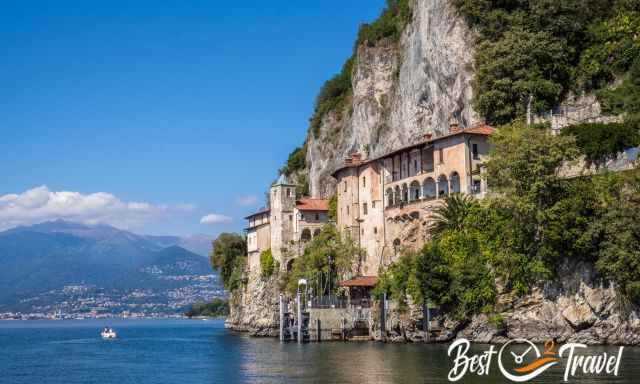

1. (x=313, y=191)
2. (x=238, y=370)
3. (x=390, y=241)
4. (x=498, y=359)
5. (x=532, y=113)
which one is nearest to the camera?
(x=498, y=359)

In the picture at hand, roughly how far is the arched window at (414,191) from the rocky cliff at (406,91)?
25.1 ft

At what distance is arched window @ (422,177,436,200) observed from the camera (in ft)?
241

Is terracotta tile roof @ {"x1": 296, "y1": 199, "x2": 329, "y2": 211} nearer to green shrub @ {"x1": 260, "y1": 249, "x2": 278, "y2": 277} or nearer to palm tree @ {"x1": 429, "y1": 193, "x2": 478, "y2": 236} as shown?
green shrub @ {"x1": 260, "y1": 249, "x2": 278, "y2": 277}

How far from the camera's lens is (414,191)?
75625 mm

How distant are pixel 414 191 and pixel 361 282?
9111 mm

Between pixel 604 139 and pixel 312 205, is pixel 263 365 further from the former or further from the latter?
pixel 312 205

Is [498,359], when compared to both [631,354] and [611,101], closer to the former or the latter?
[631,354]

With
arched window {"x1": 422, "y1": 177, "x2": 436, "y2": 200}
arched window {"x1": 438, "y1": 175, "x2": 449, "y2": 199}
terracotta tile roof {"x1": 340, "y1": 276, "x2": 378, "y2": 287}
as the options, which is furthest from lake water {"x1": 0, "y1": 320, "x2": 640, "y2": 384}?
arched window {"x1": 422, "y1": 177, "x2": 436, "y2": 200}

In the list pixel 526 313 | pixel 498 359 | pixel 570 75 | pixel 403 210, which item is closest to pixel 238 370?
pixel 498 359

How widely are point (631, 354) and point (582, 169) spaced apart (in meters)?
16.6

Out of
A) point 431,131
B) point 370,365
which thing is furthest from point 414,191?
point 370,365

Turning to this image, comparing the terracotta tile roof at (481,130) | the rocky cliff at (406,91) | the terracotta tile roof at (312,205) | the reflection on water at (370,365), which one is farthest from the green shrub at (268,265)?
the terracotta tile roof at (481,130)

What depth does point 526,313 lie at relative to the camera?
5984 cm

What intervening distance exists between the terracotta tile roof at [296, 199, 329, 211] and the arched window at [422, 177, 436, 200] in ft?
65.9
